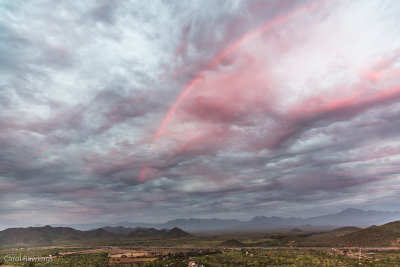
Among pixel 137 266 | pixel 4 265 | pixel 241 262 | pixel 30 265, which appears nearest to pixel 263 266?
pixel 241 262

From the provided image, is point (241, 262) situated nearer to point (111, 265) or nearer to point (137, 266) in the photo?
point (137, 266)

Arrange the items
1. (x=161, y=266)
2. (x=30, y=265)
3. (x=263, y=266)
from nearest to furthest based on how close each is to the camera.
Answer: (x=263, y=266) → (x=161, y=266) → (x=30, y=265)

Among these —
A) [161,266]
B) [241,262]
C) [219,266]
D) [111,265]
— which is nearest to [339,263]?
[241,262]

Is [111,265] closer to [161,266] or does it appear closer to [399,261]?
[161,266]

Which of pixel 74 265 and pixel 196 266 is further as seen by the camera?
pixel 74 265

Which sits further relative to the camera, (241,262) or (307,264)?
(241,262)

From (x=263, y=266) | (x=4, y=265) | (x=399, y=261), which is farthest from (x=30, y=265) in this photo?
(x=399, y=261)

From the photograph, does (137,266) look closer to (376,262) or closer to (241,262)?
(241,262)

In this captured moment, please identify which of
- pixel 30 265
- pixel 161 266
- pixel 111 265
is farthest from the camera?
pixel 30 265

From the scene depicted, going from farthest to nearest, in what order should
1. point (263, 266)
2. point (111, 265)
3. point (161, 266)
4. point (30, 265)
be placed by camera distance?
1. point (30, 265)
2. point (111, 265)
3. point (161, 266)
4. point (263, 266)
